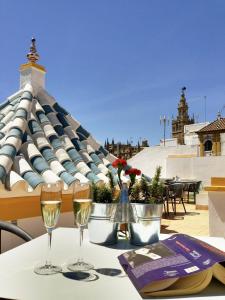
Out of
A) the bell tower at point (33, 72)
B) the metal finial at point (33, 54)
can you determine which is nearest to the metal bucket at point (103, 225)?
the bell tower at point (33, 72)

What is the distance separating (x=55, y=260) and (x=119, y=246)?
0.37 metres

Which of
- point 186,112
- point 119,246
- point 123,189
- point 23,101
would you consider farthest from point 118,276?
point 186,112

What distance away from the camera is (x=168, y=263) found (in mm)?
1046

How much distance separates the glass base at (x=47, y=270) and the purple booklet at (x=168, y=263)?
0.83 ft

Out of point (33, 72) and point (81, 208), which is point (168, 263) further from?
point (33, 72)

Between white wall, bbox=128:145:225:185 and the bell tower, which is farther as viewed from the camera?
white wall, bbox=128:145:225:185

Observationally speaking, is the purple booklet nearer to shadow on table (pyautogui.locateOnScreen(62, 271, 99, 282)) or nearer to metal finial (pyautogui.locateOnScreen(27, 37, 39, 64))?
shadow on table (pyautogui.locateOnScreen(62, 271, 99, 282))

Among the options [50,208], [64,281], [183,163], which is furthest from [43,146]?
[183,163]

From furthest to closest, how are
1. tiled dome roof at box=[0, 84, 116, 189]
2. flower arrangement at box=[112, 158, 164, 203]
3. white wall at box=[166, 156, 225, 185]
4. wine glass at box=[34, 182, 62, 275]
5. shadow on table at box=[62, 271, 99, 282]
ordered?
white wall at box=[166, 156, 225, 185]
tiled dome roof at box=[0, 84, 116, 189]
flower arrangement at box=[112, 158, 164, 203]
wine glass at box=[34, 182, 62, 275]
shadow on table at box=[62, 271, 99, 282]

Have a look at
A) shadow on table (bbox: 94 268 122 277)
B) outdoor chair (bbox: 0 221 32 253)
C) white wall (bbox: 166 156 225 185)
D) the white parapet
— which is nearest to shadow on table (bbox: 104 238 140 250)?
shadow on table (bbox: 94 268 122 277)

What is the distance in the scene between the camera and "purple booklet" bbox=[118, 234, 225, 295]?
3.15 feet

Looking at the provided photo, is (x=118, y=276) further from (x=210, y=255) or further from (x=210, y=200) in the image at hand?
(x=210, y=200)

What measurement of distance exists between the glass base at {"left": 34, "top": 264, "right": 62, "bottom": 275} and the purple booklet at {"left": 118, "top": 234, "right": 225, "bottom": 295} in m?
0.25

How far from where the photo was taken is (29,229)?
2754 millimetres
